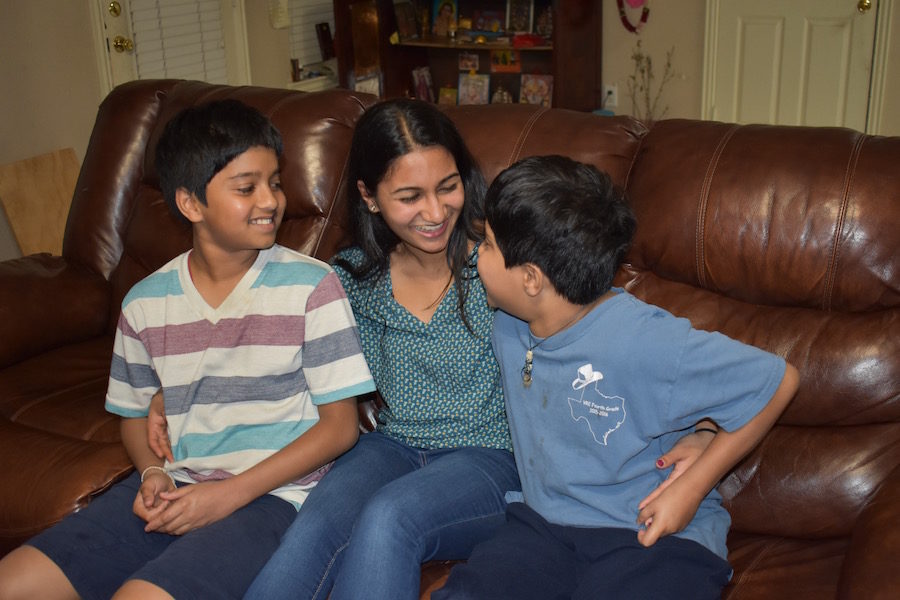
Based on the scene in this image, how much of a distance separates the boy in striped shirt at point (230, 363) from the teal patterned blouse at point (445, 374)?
0.39 ft

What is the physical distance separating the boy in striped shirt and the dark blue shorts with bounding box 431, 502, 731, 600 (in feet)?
1.24

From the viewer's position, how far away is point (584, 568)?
60.2 inches

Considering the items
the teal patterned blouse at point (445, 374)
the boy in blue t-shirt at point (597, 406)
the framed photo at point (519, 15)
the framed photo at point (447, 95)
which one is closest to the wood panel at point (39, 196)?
the framed photo at point (447, 95)

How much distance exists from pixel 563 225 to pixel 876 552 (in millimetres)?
683

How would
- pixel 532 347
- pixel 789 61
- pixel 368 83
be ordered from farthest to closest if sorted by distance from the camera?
pixel 368 83, pixel 789 61, pixel 532 347

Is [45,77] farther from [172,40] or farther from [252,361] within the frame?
[252,361]

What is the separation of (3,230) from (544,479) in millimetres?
3220

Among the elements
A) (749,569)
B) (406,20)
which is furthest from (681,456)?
(406,20)

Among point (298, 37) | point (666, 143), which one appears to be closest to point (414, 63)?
point (298, 37)

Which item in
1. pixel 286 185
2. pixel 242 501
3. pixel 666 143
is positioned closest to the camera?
pixel 242 501

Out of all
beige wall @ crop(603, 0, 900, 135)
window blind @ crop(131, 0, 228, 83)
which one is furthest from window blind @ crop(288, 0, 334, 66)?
beige wall @ crop(603, 0, 900, 135)

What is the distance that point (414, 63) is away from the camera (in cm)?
513

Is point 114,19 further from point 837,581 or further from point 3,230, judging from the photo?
point 837,581

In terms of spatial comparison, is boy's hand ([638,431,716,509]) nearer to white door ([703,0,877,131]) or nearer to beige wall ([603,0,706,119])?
white door ([703,0,877,131])
